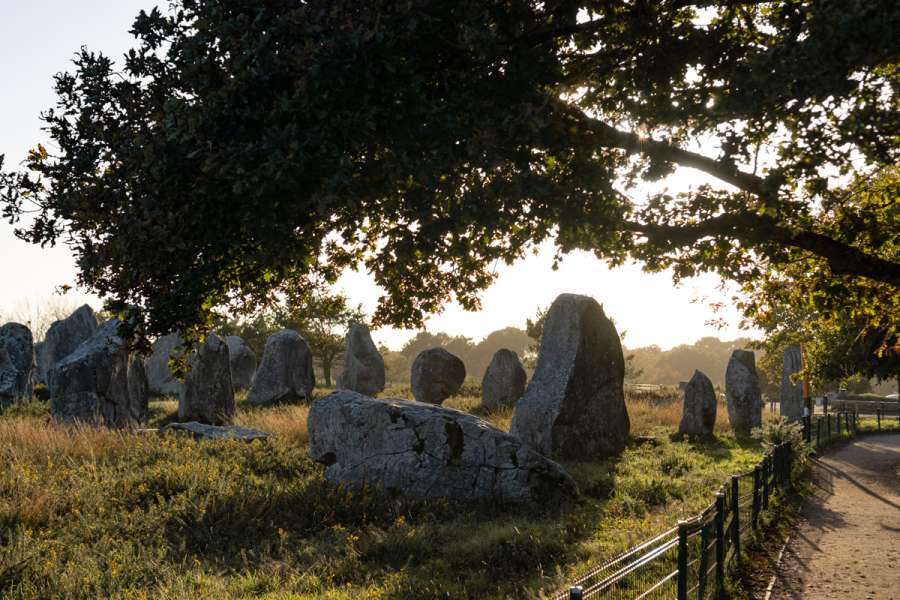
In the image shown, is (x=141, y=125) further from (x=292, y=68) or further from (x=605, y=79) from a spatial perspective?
(x=605, y=79)

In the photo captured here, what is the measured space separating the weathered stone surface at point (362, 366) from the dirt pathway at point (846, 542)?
19880 millimetres

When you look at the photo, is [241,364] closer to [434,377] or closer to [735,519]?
[434,377]

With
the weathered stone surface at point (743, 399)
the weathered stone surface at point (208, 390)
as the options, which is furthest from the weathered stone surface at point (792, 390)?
the weathered stone surface at point (208, 390)

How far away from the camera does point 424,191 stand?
766cm

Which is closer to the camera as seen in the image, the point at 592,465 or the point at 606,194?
the point at 606,194

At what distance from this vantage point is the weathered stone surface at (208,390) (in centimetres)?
2311

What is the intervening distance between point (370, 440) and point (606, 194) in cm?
681

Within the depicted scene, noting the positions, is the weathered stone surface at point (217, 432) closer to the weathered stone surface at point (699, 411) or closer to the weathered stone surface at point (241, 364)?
Result: the weathered stone surface at point (699, 411)

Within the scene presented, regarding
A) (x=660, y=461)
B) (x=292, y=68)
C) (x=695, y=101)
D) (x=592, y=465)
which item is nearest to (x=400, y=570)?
(x=292, y=68)

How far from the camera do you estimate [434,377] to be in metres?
30.5

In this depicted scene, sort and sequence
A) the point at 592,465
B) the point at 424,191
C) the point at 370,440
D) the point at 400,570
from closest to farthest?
the point at 424,191 → the point at 400,570 → the point at 370,440 → the point at 592,465

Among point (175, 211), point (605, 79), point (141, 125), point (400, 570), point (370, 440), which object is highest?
point (605, 79)

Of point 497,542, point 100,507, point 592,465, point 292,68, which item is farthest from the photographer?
point 592,465

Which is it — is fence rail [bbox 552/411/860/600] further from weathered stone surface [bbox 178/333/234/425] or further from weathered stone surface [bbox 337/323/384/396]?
weathered stone surface [bbox 337/323/384/396]
